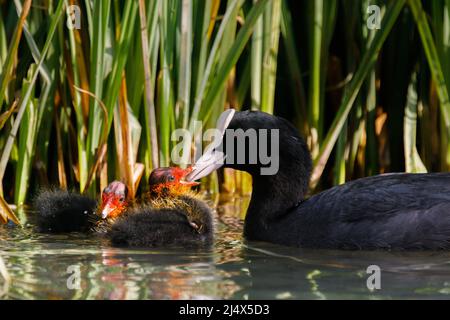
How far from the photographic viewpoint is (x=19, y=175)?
6359 mm

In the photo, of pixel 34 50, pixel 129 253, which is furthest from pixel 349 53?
pixel 129 253

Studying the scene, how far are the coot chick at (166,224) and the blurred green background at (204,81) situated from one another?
774 millimetres

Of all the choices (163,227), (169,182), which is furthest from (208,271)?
(169,182)

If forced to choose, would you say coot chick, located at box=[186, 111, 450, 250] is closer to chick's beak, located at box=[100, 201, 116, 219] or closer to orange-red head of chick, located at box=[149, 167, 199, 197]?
orange-red head of chick, located at box=[149, 167, 199, 197]

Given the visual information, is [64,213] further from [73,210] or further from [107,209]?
[107,209]

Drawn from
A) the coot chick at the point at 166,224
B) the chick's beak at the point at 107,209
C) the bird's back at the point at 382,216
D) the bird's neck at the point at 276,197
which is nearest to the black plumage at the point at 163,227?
the coot chick at the point at 166,224

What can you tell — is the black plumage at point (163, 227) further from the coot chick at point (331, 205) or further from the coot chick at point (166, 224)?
the coot chick at point (331, 205)

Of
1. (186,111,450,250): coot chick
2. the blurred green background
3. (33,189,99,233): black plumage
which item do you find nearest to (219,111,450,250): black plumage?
(186,111,450,250): coot chick

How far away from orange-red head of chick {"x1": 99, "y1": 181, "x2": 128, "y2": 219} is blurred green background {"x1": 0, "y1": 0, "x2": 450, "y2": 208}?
0.46 metres

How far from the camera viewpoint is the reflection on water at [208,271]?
3959mm

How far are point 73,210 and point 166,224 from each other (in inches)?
29.4

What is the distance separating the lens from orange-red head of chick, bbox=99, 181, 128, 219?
554cm
